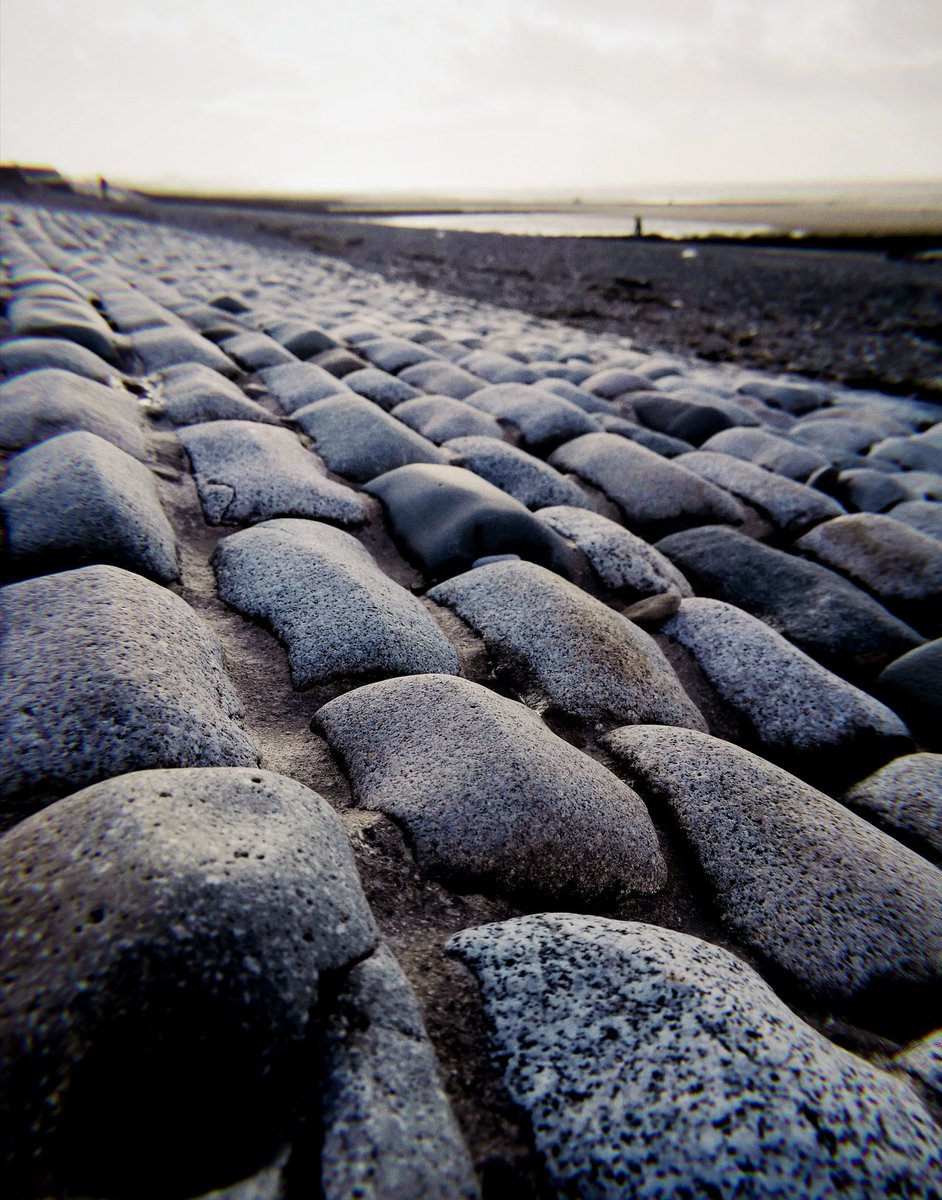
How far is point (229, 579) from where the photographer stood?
1.49 m

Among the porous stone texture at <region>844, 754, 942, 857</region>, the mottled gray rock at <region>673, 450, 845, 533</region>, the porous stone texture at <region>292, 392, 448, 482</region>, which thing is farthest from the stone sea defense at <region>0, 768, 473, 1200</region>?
the mottled gray rock at <region>673, 450, 845, 533</region>

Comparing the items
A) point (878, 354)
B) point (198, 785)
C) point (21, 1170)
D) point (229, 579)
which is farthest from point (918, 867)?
point (878, 354)

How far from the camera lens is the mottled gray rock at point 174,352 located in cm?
290

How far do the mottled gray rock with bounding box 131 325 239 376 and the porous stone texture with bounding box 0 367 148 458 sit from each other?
787 mm

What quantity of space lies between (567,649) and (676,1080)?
2.67 ft

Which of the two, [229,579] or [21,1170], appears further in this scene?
[229,579]

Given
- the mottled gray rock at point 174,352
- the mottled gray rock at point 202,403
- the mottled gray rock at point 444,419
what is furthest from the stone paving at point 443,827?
the mottled gray rock at point 174,352

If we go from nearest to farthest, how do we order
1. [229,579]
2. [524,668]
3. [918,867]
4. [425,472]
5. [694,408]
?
[918,867] → [524,668] → [229,579] → [425,472] → [694,408]

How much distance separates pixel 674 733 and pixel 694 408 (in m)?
2.28

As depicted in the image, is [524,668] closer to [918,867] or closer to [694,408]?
[918,867]

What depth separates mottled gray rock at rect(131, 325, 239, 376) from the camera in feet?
9.52

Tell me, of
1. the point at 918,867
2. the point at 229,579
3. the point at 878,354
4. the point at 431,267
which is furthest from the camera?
the point at 431,267

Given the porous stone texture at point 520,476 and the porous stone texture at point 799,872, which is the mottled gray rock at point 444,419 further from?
the porous stone texture at point 799,872

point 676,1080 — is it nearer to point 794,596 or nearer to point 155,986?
point 155,986
